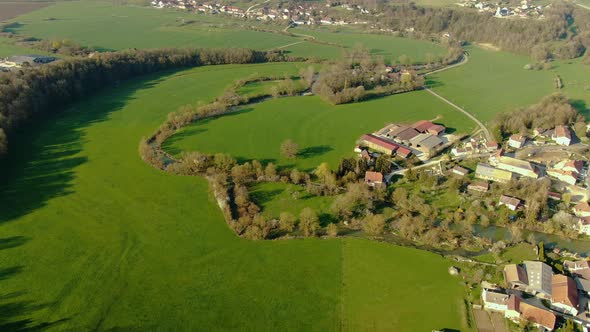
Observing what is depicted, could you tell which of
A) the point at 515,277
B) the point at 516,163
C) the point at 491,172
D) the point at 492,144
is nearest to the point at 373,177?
the point at 491,172

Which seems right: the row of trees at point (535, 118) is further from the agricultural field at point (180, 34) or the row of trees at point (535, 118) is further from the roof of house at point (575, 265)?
the agricultural field at point (180, 34)

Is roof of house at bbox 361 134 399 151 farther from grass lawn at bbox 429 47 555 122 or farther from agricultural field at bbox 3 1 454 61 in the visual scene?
agricultural field at bbox 3 1 454 61

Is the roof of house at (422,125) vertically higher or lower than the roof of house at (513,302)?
higher

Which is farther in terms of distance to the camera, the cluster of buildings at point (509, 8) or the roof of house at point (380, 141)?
the cluster of buildings at point (509, 8)

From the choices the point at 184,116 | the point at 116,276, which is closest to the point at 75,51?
the point at 184,116

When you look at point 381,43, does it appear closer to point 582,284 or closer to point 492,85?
point 492,85

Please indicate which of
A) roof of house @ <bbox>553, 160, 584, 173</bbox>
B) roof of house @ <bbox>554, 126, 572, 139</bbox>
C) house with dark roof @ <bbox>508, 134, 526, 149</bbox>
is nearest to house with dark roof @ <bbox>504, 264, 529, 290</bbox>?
roof of house @ <bbox>553, 160, 584, 173</bbox>

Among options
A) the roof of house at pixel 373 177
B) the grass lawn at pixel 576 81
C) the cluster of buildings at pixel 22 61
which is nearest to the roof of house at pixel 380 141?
the roof of house at pixel 373 177
